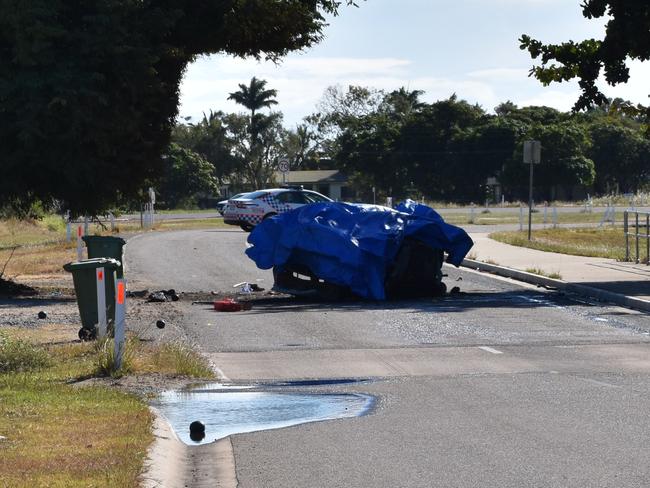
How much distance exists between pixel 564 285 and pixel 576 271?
2.65 m

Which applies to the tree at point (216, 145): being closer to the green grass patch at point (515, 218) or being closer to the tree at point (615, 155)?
the tree at point (615, 155)

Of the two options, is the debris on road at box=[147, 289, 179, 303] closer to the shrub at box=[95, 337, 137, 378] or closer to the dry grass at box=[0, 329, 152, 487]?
the shrub at box=[95, 337, 137, 378]

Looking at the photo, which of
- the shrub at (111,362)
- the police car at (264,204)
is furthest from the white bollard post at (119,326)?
the police car at (264,204)

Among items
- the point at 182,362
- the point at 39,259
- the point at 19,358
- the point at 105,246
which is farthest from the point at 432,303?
the point at 39,259

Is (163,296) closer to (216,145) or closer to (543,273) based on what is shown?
(543,273)

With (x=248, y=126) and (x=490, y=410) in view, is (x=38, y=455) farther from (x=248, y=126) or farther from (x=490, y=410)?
(x=248, y=126)

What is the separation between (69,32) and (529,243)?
1681 cm

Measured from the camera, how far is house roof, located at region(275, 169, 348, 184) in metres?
100

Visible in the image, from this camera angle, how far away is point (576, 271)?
24359 mm

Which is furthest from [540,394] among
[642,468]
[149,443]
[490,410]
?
[149,443]

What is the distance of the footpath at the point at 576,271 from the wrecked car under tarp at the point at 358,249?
2452 millimetres

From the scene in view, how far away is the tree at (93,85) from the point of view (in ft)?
62.3

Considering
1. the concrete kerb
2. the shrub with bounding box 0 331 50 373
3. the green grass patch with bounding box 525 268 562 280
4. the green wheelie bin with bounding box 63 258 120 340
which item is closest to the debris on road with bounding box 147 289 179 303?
the green wheelie bin with bounding box 63 258 120 340

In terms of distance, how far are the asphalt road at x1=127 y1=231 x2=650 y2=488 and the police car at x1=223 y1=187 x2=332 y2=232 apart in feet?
56.1
